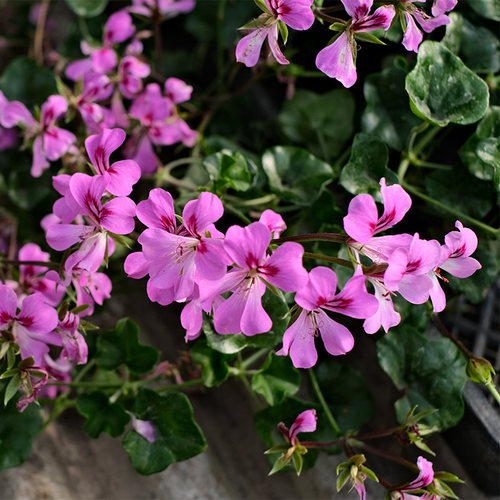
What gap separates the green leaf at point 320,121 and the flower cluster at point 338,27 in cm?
32

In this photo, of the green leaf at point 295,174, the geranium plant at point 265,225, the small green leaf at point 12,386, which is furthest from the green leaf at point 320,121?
the small green leaf at point 12,386

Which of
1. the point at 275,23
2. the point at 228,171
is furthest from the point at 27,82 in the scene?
the point at 275,23

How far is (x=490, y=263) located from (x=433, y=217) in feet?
0.63

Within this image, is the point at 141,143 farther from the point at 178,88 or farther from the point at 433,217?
the point at 433,217

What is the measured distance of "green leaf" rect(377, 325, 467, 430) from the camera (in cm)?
85

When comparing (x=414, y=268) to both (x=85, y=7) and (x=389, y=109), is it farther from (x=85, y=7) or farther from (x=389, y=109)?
(x=85, y=7)

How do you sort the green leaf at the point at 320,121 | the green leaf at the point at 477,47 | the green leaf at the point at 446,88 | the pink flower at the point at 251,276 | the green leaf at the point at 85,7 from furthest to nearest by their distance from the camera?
the green leaf at the point at 85,7 → the green leaf at the point at 320,121 → the green leaf at the point at 477,47 → the green leaf at the point at 446,88 → the pink flower at the point at 251,276

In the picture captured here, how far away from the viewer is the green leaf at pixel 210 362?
0.82 m

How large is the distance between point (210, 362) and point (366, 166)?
33 centimetres

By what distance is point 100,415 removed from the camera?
87cm

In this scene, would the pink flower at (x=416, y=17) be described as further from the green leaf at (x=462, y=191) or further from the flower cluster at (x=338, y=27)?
the green leaf at (x=462, y=191)

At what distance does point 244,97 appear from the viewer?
3.96 feet

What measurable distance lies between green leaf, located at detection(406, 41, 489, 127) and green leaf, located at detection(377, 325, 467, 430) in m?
0.29

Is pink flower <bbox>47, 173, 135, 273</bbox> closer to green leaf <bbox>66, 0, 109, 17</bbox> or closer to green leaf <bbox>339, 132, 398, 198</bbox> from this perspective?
green leaf <bbox>339, 132, 398, 198</bbox>
